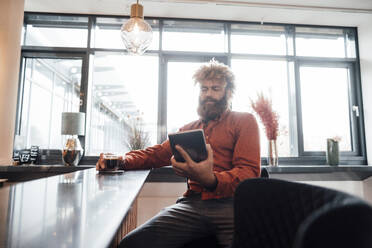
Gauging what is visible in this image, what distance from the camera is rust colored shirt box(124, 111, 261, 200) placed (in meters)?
1.17

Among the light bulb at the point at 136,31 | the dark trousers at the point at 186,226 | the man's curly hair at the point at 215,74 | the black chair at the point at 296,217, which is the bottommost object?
the dark trousers at the point at 186,226

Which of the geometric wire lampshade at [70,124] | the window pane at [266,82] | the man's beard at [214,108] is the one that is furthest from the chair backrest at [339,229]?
the window pane at [266,82]

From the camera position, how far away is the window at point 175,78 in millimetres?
3156

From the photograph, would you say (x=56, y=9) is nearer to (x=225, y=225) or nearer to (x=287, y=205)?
(x=225, y=225)

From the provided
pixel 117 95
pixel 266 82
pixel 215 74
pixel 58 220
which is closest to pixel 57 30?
pixel 117 95

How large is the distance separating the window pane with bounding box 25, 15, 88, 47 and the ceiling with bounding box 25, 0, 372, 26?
14 cm

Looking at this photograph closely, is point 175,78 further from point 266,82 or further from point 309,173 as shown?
point 309,173

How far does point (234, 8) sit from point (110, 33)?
1.70 m

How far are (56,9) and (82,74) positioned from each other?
886 millimetres

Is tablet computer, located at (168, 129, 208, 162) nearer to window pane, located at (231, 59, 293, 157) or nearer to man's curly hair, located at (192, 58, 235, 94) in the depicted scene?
man's curly hair, located at (192, 58, 235, 94)

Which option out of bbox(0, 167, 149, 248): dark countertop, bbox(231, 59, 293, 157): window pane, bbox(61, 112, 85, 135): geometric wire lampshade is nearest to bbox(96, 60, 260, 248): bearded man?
bbox(0, 167, 149, 248): dark countertop

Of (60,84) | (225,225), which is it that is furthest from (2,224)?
(60,84)

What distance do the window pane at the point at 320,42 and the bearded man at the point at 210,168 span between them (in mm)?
2499

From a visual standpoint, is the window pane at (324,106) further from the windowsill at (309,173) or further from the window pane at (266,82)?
the windowsill at (309,173)
